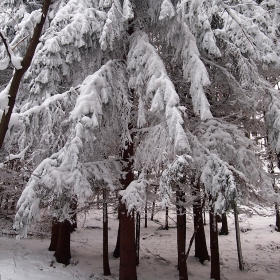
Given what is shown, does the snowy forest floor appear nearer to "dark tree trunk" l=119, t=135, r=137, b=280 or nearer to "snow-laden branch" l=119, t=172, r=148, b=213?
"dark tree trunk" l=119, t=135, r=137, b=280

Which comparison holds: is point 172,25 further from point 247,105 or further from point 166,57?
point 247,105

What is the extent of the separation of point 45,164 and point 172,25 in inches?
147

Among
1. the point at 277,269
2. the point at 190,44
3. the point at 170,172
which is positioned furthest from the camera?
the point at 277,269

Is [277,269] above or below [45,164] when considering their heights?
below

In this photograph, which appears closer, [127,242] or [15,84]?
[15,84]

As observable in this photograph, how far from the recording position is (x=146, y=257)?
12.6 meters

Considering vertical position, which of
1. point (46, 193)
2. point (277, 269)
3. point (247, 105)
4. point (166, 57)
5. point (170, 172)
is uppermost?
point (166, 57)

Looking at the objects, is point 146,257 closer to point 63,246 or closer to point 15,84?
point 63,246

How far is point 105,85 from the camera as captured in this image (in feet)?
17.3

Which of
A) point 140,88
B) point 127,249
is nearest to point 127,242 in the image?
point 127,249

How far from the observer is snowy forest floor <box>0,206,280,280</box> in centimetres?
809

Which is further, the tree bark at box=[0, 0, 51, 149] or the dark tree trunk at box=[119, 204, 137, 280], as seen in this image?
the dark tree trunk at box=[119, 204, 137, 280]

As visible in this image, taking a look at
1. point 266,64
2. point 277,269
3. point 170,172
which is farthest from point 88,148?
point 277,269

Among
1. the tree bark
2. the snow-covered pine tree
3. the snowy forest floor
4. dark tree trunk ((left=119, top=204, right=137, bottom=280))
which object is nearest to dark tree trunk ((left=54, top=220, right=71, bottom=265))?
the snowy forest floor
